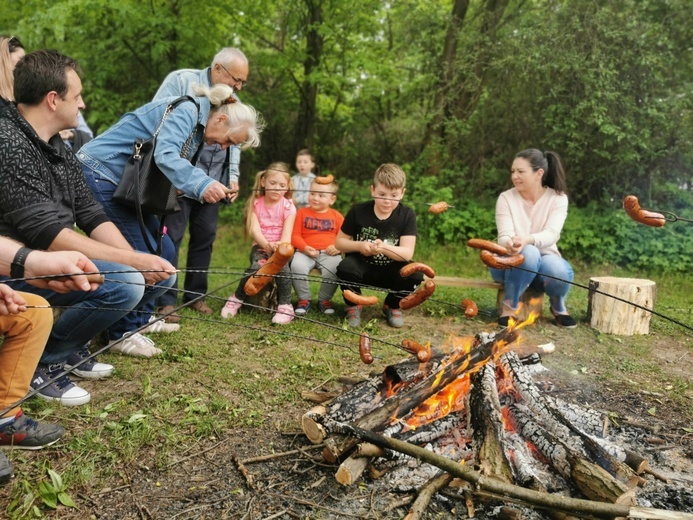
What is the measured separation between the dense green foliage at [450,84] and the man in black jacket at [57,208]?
5.12 m

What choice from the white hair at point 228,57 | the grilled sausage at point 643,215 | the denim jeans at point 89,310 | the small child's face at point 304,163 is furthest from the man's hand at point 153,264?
the small child's face at point 304,163

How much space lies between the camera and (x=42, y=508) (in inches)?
98.7

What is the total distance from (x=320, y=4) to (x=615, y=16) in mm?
4943

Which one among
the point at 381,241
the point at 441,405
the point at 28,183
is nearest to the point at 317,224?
Answer: the point at 381,241

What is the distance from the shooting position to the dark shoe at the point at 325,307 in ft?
19.3

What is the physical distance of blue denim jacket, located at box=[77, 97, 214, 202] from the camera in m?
3.94

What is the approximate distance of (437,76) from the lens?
32.6 ft

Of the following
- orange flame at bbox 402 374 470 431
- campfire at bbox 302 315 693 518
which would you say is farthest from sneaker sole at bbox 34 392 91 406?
orange flame at bbox 402 374 470 431

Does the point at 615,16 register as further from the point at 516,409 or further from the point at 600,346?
the point at 516,409

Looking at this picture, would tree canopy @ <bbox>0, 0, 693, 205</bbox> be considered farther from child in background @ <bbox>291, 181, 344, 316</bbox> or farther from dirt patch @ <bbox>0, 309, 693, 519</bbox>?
dirt patch @ <bbox>0, 309, 693, 519</bbox>

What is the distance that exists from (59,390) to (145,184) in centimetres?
147

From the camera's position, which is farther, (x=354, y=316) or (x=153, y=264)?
(x=354, y=316)

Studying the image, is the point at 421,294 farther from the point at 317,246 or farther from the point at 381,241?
the point at 317,246

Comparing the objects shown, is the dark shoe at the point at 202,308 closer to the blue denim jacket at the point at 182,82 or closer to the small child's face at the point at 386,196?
the blue denim jacket at the point at 182,82
